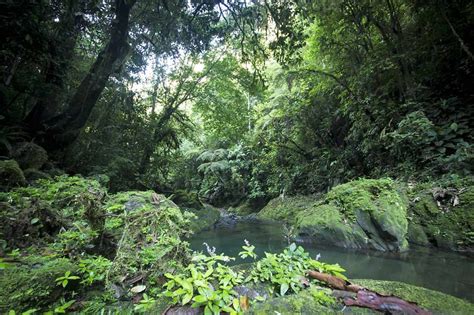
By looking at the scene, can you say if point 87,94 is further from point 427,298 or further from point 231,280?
point 427,298

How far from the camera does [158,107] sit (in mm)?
10047

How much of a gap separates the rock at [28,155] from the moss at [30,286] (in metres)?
3.45

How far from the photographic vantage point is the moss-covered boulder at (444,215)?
4.01m

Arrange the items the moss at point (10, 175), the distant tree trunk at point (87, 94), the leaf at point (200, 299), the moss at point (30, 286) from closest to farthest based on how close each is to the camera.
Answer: the leaf at point (200, 299) < the moss at point (30, 286) < the moss at point (10, 175) < the distant tree trunk at point (87, 94)

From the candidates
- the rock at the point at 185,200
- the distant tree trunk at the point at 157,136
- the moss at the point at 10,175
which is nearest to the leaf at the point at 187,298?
the moss at the point at 10,175

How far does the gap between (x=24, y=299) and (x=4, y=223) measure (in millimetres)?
1184

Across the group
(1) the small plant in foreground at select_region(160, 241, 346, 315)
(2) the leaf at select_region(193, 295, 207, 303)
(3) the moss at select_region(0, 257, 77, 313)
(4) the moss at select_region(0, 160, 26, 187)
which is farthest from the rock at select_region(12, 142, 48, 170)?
(2) the leaf at select_region(193, 295, 207, 303)

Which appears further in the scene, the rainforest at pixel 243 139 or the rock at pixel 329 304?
the rainforest at pixel 243 139

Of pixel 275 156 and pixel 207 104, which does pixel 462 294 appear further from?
pixel 275 156

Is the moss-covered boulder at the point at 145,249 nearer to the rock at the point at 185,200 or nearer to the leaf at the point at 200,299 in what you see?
the leaf at the point at 200,299

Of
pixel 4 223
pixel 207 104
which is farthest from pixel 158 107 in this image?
pixel 4 223

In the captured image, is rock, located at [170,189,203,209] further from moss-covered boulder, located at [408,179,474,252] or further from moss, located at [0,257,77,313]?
moss, located at [0,257,77,313]

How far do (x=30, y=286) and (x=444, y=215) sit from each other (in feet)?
17.5

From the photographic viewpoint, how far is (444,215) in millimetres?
4285
